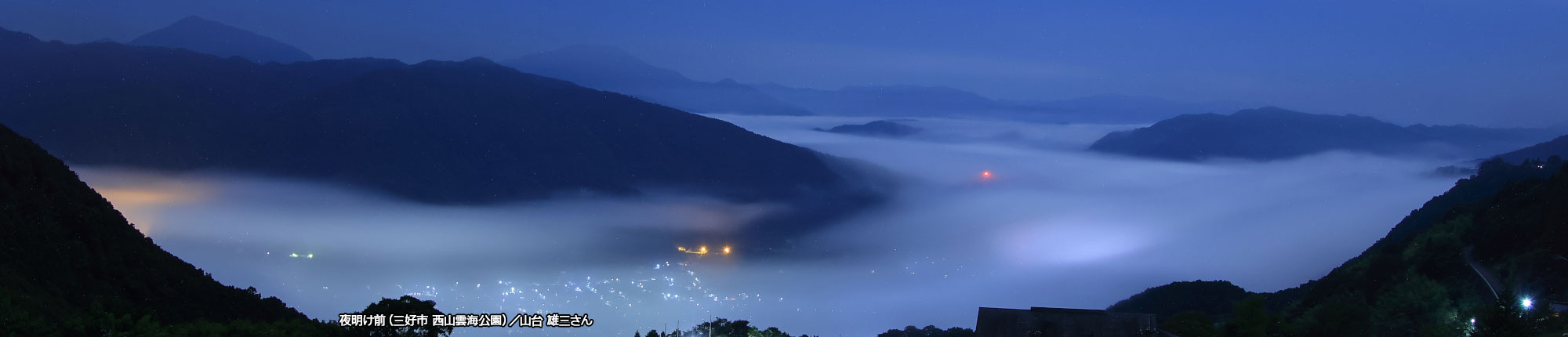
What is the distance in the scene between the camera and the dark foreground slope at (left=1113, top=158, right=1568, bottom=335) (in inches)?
1314

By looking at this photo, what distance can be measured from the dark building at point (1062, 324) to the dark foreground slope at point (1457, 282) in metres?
6.13

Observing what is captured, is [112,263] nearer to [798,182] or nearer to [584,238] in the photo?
[584,238]

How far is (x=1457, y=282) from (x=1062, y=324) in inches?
1012

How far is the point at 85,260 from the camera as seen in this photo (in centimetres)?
3331

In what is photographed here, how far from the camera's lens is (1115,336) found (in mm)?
29484

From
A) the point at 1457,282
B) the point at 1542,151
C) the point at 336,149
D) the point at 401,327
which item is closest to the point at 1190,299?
the point at 1457,282

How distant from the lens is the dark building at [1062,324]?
2941 centimetres

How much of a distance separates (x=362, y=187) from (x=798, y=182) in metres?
79.1

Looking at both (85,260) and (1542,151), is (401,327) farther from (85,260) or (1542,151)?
(1542,151)

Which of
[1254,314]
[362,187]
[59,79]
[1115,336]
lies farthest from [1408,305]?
[59,79]

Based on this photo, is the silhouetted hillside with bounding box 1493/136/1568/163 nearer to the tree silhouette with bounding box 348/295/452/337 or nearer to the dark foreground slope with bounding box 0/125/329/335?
the tree silhouette with bounding box 348/295/452/337

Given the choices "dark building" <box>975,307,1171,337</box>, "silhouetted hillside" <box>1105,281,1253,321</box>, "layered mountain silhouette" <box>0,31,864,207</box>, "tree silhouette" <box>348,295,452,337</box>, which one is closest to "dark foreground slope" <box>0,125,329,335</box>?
"tree silhouette" <box>348,295,452,337</box>

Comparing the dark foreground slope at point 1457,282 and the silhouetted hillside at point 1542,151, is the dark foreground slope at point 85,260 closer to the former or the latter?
the dark foreground slope at point 1457,282

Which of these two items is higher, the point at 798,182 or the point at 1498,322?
the point at 798,182
